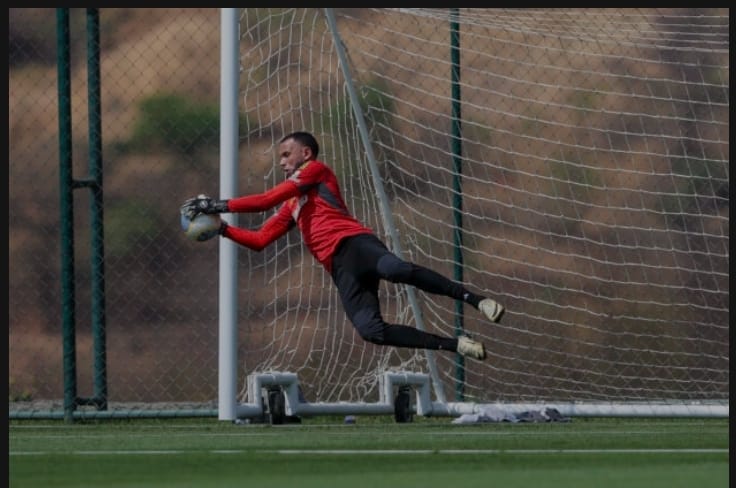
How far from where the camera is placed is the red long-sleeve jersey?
11148 millimetres

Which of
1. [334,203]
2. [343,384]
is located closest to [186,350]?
[343,384]

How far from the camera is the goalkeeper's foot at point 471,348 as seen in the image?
1065 cm

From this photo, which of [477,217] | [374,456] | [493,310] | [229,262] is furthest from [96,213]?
[374,456]

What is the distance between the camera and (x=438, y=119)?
1390 cm

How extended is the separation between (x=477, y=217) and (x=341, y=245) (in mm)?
2085

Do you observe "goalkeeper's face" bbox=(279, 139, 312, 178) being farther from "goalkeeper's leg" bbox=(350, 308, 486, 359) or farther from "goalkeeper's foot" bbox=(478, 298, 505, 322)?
"goalkeeper's foot" bbox=(478, 298, 505, 322)

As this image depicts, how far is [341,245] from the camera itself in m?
11.2

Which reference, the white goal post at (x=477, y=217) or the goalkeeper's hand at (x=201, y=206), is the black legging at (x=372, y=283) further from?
the white goal post at (x=477, y=217)

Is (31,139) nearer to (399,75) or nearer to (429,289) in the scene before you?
(399,75)

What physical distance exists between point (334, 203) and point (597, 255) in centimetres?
553

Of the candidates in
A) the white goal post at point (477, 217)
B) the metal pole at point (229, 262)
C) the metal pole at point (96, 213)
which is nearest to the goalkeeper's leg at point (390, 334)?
the metal pole at point (229, 262)

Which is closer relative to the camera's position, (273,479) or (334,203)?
(273,479)

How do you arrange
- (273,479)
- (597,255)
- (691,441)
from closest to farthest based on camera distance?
1. (273,479)
2. (691,441)
3. (597,255)

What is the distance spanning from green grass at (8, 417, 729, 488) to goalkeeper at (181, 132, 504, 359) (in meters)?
0.53
